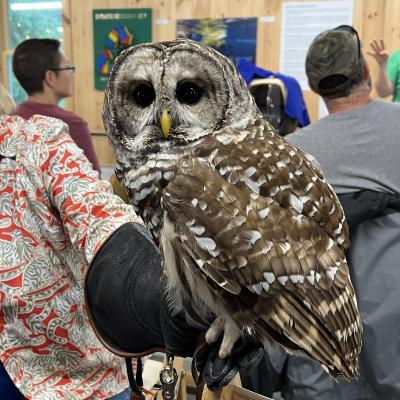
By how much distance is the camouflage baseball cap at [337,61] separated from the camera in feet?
5.90

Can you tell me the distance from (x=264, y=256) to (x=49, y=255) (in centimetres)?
64

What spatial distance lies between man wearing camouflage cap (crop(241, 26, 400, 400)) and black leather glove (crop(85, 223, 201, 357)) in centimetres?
75

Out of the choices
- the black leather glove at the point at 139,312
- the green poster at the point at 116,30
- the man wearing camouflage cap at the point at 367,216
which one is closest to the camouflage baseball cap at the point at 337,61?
the man wearing camouflage cap at the point at 367,216

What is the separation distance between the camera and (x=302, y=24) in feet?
11.4

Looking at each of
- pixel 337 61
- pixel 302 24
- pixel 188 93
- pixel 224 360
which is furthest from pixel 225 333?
pixel 302 24

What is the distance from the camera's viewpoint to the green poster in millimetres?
3805

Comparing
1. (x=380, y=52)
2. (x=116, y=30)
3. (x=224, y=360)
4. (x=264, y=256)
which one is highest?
(x=116, y=30)

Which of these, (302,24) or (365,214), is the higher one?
(302,24)

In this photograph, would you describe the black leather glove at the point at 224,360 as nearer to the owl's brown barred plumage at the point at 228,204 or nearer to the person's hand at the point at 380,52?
the owl's brown barred plumage at the point at 228,204

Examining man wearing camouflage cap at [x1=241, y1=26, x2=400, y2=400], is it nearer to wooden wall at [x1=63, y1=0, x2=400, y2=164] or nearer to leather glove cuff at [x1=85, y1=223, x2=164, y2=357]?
leather glove cuff at [x1=85, y1=223, x2=164, y2=357]

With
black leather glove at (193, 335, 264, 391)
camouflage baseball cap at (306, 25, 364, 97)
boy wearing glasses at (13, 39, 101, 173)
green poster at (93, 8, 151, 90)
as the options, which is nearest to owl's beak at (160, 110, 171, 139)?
black leather glove at (193, 335, 264, 391)

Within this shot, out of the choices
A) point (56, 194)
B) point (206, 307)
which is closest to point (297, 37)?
point (56, 194)

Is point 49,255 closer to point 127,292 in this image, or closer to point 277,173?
point 127,292

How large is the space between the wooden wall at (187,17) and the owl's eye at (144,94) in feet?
9.06
